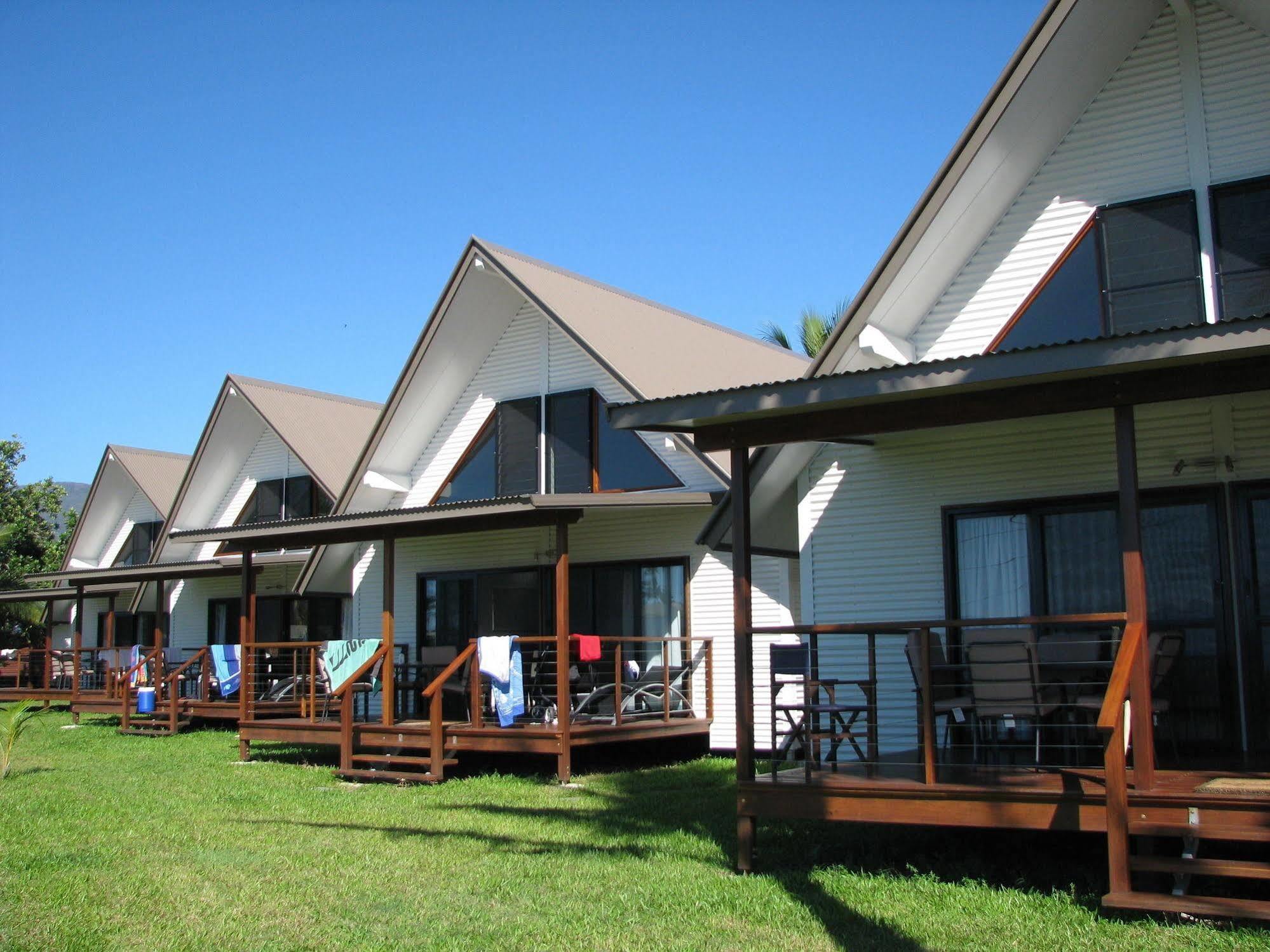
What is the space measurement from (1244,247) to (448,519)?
325 inches

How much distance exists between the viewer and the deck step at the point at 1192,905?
633 centimetres

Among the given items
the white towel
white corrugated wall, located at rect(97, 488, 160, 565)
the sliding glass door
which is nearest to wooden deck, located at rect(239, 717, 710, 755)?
the white towel

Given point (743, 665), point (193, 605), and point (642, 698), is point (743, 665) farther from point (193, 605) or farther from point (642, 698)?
point (193, 605)

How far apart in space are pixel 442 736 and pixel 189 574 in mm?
10007

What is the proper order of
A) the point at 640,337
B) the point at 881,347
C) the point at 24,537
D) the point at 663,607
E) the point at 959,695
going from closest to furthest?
the point at 959,695 → the point at 881,347 → the point at 663,607 → the point at 640,337 → the point at 24,537

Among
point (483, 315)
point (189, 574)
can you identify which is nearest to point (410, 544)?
point (483, 315)

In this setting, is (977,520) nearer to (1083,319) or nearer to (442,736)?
(1083,319)

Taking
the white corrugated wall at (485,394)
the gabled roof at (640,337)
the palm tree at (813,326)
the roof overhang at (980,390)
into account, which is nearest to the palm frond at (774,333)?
the palm tree at (813,326)

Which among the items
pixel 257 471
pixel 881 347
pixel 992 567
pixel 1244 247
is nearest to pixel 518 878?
pixel 992 567

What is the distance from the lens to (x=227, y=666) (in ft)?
63.6

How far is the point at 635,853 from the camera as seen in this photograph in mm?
9031

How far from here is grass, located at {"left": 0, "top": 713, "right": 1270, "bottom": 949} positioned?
22.5ft

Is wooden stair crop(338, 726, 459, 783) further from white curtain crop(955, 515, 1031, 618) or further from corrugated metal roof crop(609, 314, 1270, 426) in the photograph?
corrugated metal roof crop(609, 314, 1270, 426)

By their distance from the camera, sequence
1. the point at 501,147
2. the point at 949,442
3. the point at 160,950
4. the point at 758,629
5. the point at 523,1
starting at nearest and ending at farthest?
the point at 160,950
the point at 758,629
the point at 949,442
the point at 523,1
the point at 501,147
